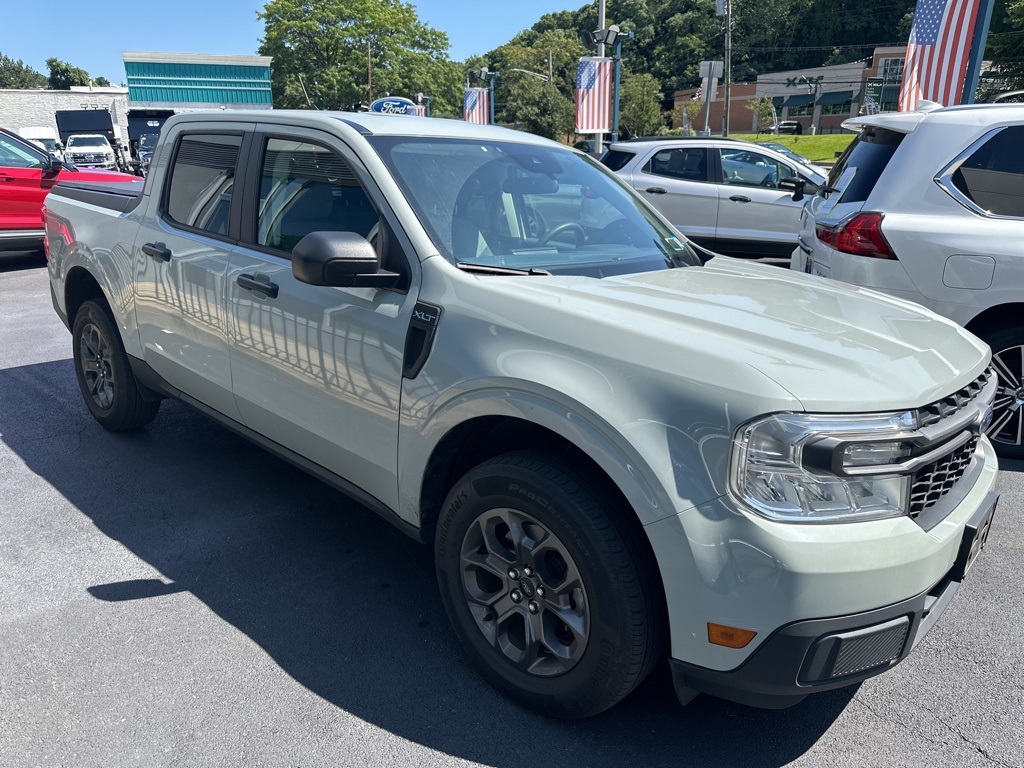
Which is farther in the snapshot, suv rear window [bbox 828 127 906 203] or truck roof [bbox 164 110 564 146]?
suv rear window [bbox 828 127 906 203]

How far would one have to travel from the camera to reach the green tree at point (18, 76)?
116062 millimetres

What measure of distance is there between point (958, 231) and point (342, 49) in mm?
59969

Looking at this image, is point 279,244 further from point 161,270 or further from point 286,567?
point 286,567

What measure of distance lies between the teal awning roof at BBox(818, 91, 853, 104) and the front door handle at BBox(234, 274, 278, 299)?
90.7m

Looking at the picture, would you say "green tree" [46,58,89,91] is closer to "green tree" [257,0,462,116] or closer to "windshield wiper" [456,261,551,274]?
"green tree" [257,0,462,116]

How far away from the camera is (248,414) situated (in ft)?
11.4

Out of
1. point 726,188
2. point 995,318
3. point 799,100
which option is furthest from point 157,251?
point 799,100

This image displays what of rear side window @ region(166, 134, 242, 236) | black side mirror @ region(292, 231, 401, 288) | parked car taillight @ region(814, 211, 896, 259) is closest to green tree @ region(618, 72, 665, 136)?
parked car taillight @ region(814, 211, 896, 259)

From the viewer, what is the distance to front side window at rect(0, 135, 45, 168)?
10.9 metres

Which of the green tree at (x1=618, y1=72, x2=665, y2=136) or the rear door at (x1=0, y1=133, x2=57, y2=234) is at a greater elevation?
the green tree at (x1=618, y1=72, x2=665, y2=136)

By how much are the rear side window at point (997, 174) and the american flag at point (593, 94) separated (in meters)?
15.6

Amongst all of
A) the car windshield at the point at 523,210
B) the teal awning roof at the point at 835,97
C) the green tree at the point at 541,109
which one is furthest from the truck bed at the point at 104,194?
the teal awning roof at the point at 835,97

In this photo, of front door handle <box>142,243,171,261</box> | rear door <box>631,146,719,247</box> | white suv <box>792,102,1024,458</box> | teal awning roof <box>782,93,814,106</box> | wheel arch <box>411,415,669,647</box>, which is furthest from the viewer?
teal awning roof <box>782,93,814,106</box>

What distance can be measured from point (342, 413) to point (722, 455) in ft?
4.96
